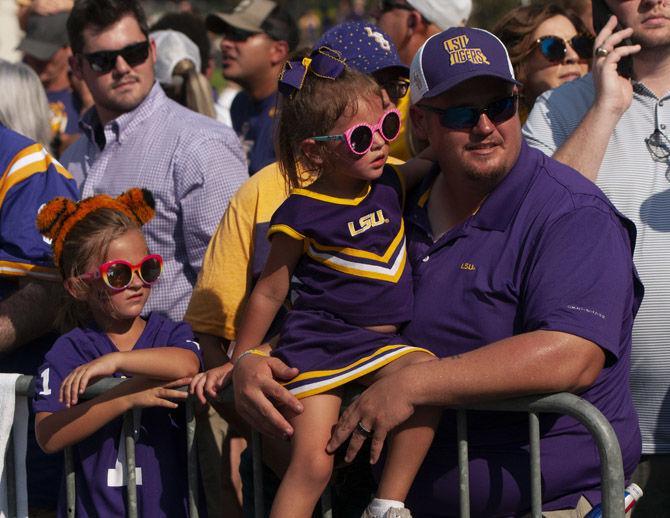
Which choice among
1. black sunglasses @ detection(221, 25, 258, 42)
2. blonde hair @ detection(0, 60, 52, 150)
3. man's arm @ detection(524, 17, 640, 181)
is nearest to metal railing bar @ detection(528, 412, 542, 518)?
man's arm @ detection(524, 17, 640, 181)

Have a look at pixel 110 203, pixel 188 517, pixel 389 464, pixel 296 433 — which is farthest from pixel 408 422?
pixel 110 203

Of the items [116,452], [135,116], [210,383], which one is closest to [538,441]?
[210,383]

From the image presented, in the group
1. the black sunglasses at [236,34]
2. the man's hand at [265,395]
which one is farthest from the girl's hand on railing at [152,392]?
the black sunglasses at [236,34]

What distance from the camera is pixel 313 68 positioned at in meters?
3.73

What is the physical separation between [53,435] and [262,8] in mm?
4358

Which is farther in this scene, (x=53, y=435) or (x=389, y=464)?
(x=53, y=435)

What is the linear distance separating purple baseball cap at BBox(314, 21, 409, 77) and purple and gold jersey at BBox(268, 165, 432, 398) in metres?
0.55

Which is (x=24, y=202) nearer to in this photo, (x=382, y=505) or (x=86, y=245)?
(x=86, y=245)

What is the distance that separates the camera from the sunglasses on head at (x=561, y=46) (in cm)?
529

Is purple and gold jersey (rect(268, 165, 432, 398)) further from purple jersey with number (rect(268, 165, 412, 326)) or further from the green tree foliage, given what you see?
the green tree foliage

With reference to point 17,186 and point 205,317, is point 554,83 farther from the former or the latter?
point 17,186

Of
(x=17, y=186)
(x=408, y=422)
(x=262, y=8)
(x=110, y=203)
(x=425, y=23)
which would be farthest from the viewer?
(x=262, y=8)

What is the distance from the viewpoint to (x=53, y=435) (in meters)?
4.01

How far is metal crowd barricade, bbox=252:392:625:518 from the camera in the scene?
3.07 m
